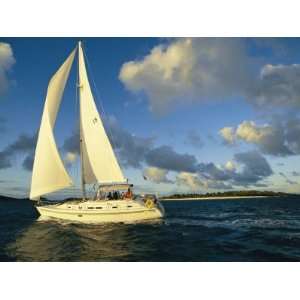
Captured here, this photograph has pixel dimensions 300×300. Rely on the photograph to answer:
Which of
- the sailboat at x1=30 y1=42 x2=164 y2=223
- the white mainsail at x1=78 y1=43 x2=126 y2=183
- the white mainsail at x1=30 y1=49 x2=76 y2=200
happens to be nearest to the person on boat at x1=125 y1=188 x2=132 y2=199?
the sailboat at x1=30 y1=42 x2=164 y2=223

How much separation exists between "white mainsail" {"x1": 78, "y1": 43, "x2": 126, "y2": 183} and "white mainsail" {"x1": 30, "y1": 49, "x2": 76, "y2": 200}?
102 cm

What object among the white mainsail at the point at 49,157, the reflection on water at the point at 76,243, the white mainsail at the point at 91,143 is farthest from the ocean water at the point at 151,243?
the white mainsail at the point at 91,143

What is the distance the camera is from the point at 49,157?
2041 cm

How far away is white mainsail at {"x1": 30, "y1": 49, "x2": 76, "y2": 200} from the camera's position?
20.3 m

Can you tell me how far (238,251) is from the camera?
1229 centimetres

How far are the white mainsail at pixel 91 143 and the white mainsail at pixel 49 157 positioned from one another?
1015mm

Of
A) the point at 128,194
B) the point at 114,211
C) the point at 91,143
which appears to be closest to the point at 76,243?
the point at 114,211

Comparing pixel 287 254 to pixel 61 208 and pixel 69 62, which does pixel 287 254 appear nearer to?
pixel 61 208

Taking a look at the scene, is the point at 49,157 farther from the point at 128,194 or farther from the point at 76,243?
the point at 76,243

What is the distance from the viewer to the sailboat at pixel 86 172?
19594 millimetres

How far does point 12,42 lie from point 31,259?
300 inches

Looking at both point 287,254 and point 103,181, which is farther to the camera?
point 103,181

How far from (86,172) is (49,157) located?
83.9 inches
